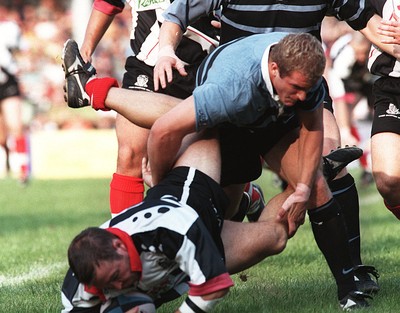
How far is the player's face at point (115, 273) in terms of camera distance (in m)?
4.29

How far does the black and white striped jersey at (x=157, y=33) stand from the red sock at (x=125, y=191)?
774 mm

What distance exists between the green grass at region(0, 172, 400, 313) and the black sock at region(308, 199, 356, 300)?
0.45 feet

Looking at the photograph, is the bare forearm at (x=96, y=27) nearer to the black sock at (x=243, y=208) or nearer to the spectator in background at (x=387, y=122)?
the black sock at (x=243, y=208)

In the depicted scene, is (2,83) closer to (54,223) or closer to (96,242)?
(54,223)

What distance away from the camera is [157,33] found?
659 centimetres

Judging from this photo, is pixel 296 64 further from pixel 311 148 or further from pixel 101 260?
pixel 101 260

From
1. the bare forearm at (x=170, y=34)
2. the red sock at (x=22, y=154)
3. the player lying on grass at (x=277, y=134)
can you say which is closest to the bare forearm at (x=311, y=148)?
the player lying on grass at (x=277, y=134)

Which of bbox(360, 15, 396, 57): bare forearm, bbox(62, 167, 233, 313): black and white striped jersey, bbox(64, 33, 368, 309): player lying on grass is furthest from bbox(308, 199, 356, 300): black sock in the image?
bbox(360, 15, 396, 57): bare forearm

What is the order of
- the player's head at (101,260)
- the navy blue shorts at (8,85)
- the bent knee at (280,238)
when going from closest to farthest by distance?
the player's head at (101,260), the bent knee at (280,238), the navy blue shorts at (8,85)

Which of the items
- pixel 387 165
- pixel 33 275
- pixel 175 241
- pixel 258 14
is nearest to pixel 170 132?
pixel 175 241

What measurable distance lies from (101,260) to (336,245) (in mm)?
1513

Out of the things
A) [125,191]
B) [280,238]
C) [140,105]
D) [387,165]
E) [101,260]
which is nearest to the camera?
[101,260]

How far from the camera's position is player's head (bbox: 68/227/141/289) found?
429 cm

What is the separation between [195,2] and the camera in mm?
5266
